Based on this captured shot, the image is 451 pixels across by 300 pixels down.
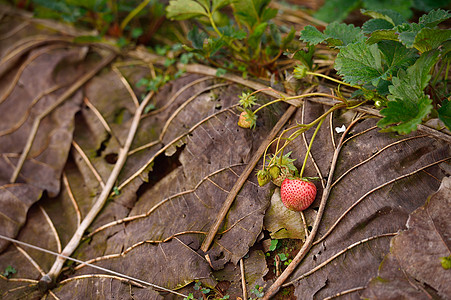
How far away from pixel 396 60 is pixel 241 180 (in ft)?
3.03

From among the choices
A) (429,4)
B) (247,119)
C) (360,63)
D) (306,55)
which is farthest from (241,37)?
(429,4)

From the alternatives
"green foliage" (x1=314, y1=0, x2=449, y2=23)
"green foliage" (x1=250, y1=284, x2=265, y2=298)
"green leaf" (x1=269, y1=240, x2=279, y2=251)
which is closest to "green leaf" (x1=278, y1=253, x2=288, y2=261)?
"green leaf" (x1=269, y1=240, x2=279, y2=251)

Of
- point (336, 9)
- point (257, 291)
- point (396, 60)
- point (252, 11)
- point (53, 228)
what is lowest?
point (257, 291)

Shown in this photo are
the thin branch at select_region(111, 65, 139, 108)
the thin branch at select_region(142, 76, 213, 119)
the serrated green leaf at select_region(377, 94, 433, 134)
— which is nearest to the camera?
the serrated green leaf at select_region(377, 94, 433, 134)

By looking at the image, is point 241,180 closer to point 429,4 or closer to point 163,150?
point 163,150

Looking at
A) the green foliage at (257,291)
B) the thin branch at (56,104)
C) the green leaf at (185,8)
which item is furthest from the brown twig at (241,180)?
the thin branch at (56,104)

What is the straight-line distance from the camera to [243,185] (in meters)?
1.86

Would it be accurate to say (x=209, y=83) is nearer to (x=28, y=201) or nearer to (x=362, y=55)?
(x=362, y=55)

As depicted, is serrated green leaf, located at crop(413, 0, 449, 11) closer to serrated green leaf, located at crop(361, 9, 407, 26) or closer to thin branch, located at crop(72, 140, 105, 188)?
serrated green leaf, located at crop(361, 9, 407, 26)

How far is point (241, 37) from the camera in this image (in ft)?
6.81

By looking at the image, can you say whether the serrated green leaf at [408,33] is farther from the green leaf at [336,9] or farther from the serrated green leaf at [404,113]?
the green leaf at [336,9]

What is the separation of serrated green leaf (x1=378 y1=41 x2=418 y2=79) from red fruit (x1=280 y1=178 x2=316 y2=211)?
628mm

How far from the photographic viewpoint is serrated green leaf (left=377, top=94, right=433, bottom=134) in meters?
1.45

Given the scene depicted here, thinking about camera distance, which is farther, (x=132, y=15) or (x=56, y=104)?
(x=132, y=15)
